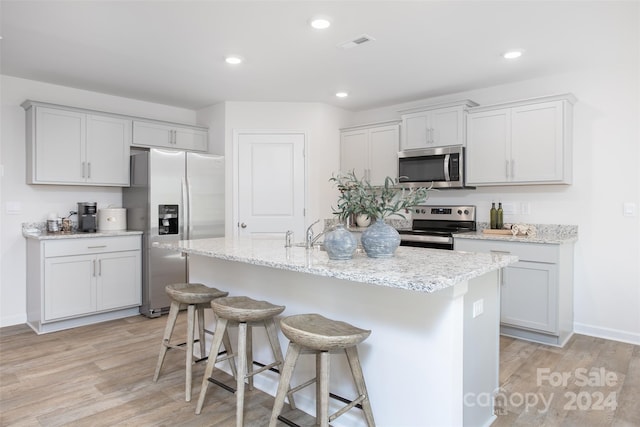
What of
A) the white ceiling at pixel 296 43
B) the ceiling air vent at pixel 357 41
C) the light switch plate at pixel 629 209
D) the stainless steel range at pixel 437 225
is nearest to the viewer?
the white ceiling at pixel 296 43

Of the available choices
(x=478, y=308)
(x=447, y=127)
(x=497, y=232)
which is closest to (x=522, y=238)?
(x=497, y=232)

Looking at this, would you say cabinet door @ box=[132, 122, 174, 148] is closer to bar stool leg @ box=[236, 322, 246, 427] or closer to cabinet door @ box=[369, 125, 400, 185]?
cabinet door @ box=[369, 125, 400, 185]

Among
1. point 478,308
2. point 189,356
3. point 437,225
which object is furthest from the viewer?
point 437,225

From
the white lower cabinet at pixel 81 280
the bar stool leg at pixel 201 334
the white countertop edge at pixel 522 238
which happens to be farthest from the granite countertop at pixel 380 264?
the white lower cabinet at pixel 81 280

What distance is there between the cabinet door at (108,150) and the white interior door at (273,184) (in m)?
1.30

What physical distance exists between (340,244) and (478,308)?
75 centimetres

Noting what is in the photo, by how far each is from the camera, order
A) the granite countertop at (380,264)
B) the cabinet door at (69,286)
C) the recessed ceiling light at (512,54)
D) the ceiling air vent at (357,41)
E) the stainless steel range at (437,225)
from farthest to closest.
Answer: the stainless steel range at (437,225)
the cabinet door at (69,286)
the recessed ceiling light at (512,54)
the ceiling air vent at (357,41)
the granite countertop at (380,264)

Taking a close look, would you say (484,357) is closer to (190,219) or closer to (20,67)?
(190,219)

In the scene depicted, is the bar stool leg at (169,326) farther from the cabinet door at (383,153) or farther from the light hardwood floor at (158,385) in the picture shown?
the cabinet door at (383,153)

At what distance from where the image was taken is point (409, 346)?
183 cm

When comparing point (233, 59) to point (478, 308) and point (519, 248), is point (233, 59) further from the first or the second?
point (519, 248)

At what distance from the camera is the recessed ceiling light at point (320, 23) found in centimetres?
262

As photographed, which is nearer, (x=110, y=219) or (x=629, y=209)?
(x=629, y=209)

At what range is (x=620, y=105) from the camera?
3455 mm
